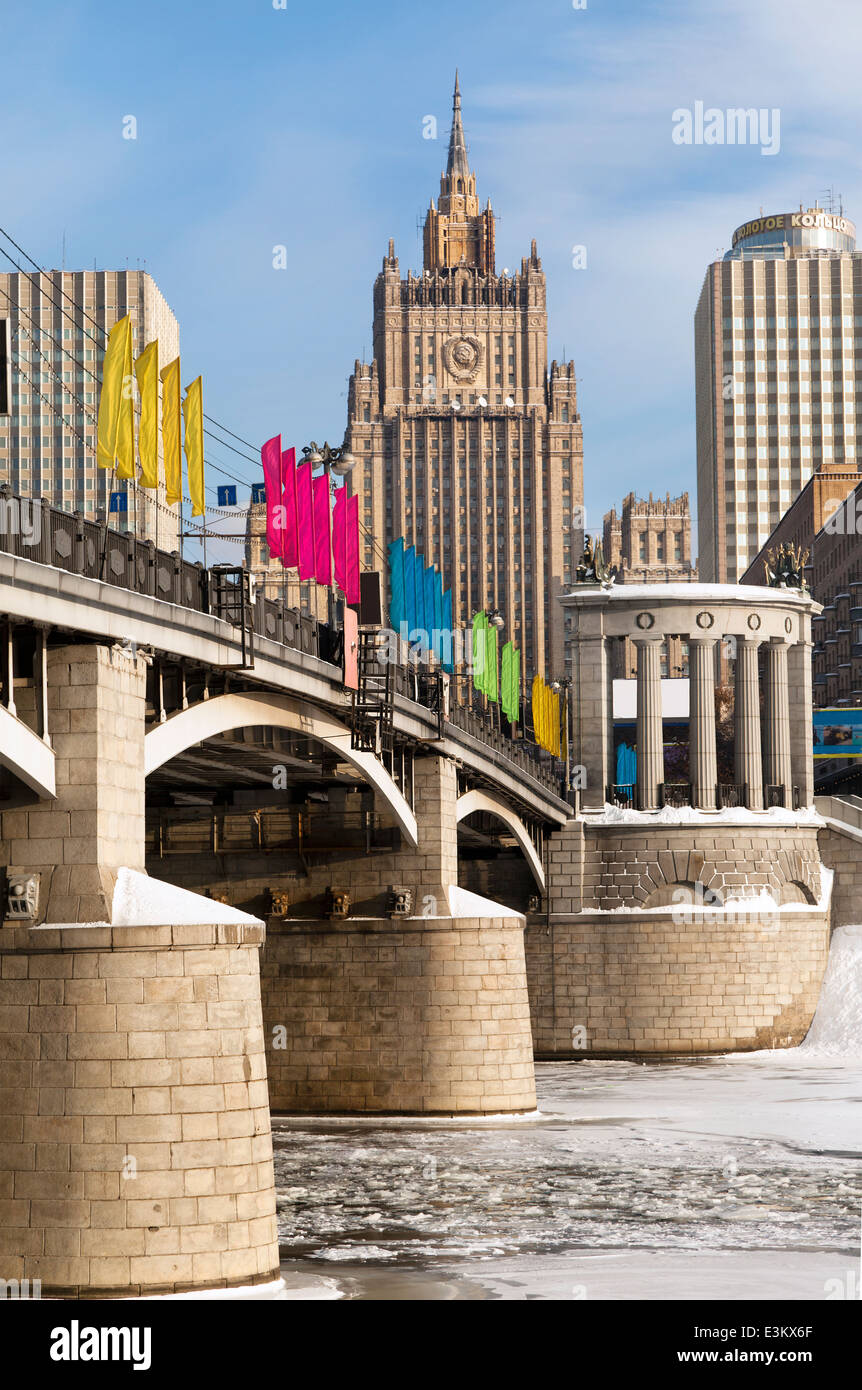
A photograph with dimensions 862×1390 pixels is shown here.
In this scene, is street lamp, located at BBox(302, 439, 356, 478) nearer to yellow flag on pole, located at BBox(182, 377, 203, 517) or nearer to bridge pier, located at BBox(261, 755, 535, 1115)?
yellow flag on pole, located at BBox(182, 377, 203, 517)

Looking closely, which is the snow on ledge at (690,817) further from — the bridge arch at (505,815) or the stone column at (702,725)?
the bridge arch at (505,815)

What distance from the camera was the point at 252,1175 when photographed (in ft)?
87.6

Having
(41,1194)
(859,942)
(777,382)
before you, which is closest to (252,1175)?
(41,1194)

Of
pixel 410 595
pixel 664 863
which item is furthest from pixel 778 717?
pixel 410 595

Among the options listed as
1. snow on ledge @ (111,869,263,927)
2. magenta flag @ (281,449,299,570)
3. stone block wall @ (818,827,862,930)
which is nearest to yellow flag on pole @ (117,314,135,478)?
snow on ledge @ (111,869,263,927)

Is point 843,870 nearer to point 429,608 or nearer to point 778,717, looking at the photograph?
point 778,717

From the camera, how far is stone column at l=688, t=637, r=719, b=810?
73.1 meters

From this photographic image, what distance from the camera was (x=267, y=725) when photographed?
39.3 m

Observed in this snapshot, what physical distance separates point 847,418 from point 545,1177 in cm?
16229

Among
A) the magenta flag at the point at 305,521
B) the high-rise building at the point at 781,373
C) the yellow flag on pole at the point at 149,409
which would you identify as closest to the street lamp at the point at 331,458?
the magenta flag at the point at 305,521

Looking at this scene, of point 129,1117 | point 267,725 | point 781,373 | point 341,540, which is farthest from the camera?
point 781,373

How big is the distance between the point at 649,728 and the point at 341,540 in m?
30.4

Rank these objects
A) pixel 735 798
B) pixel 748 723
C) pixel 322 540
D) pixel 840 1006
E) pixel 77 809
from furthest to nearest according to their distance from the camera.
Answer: pixel 748 723 < pixel 735 798 < pixel 840 1006 < pixel 322 540 < pixel 77 809
